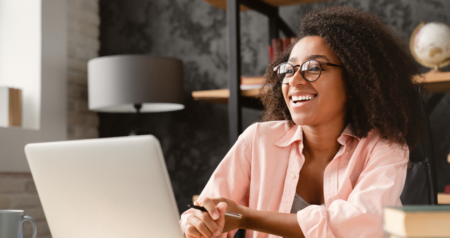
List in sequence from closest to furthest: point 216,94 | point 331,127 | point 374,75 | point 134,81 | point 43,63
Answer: point 374,75
point 331,127
point 216,94
point 134,81
point 43,63

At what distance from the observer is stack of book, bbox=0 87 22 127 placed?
2.43 m

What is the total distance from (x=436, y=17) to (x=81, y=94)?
2.14 metres

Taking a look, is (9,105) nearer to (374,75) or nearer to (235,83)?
(235,83)

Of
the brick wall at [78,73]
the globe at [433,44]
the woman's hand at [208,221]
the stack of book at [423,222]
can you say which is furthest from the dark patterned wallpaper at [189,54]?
the stack of book at [423,222]

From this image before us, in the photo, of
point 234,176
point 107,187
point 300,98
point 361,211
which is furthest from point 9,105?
point 361,211

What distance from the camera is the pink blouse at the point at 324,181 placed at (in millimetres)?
1036

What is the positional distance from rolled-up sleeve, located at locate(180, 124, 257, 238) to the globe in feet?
3.03

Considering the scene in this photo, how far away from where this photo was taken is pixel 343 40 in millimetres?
1287

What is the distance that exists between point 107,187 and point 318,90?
0.73m

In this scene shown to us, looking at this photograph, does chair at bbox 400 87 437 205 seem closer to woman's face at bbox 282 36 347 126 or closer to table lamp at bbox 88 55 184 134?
woman's face at bbox 282 36 347 126

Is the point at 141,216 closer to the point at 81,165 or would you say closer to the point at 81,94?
the point at 81,165

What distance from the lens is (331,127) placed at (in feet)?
4.45

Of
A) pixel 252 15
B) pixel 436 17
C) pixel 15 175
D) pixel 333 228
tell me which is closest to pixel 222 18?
pixel 252 15

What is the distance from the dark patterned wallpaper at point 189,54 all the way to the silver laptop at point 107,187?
73.2 inches
